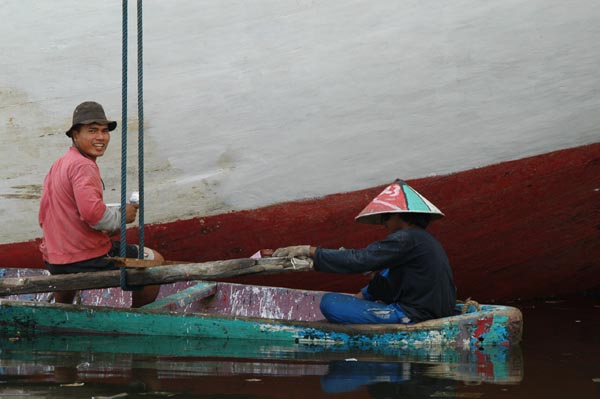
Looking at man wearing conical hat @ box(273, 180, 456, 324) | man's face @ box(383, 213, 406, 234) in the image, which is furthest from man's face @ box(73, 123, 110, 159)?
man's face @ box(383, 213, 406, 234)

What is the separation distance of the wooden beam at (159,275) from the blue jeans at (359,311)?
0.35 m

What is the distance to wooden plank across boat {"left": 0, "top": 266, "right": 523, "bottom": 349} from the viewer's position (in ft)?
13.7

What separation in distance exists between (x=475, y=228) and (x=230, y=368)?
7.44 ft

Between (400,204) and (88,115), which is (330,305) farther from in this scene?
(88,115)

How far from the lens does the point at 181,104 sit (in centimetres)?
519

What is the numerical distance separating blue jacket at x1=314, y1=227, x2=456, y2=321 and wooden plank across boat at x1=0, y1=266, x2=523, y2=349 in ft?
0.41

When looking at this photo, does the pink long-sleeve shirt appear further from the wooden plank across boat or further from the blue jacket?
the blue jacket

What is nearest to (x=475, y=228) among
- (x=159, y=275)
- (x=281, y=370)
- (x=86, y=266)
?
(x=159, y=275)

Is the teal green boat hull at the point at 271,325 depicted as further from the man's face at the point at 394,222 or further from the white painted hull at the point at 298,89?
the white painted hull at the point at 298,89

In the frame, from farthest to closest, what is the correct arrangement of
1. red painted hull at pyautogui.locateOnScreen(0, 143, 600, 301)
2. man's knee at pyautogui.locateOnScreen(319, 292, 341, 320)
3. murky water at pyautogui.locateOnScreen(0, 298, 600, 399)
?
1. red painted hull at pyautogui.locateOnScreen(0, 143, 600, 301)
2. man's knee at pyautogui.locateOnScreen(319, 292, 341, 320)
3. murky water at pyautogui.locateOnScreen(0, 298, 600, 399)

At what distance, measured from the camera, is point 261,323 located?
14.4ft

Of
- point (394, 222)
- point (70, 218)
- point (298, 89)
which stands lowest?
point (394, 222)

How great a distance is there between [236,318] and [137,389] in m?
1.33

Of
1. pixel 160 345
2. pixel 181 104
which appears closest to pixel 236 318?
pixel 160 345
